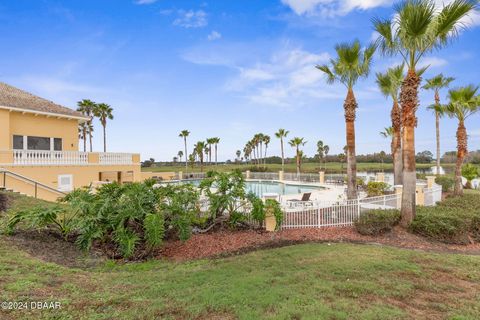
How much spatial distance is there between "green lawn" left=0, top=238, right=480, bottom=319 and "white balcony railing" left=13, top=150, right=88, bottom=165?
422 inches

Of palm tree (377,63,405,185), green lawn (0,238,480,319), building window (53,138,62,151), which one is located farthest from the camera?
building window (53,138,62,151)

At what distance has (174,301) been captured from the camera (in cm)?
395

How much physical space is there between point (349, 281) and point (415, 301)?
39.8 inches

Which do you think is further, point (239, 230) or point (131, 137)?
point (131, 137)

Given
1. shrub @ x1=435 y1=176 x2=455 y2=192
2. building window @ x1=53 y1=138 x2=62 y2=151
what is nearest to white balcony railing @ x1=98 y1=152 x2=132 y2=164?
building window @ x1=53 y1=138 x2=62 y2=151

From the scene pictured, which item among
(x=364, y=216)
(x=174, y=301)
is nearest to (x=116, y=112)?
(x=364, y=216)

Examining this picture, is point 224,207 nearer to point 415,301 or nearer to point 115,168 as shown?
point 415,301

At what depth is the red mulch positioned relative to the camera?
758 centimetres

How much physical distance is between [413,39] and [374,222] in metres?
6.56

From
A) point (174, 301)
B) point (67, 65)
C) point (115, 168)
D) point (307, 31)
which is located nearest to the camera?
point (174, 301)

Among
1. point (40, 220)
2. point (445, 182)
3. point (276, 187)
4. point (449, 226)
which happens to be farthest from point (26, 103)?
point (445, 182)

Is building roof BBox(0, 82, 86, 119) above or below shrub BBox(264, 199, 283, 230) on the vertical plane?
above

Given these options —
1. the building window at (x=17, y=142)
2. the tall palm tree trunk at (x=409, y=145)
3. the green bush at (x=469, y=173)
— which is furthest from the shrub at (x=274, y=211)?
the green bush at (x=469, y=173)

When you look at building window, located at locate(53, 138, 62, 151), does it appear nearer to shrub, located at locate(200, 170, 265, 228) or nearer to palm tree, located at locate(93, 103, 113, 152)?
shrub, located at locate(200, 170, 265, 228)
